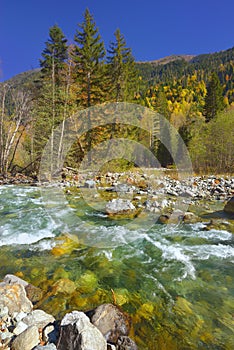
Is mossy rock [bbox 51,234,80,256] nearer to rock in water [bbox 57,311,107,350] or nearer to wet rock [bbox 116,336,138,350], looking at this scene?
rock in water [bbox 57,311,107,350]

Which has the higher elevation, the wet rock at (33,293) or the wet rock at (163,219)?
the wet rock at (163,219)

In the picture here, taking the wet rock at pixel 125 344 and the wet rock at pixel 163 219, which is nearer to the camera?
the wet rock at pixel 125 344

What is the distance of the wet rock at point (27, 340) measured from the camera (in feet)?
8.56

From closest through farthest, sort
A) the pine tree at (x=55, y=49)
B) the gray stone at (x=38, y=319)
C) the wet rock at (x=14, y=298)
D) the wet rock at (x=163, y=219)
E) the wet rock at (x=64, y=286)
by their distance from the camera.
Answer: the gray stone at (x=38, y=319) → the wet rock at (x=14, y=298) → the wet rock at (x=64, y=286) → the wet rock at (x=163, y=219) → the pine tree at (x=55, y=49)

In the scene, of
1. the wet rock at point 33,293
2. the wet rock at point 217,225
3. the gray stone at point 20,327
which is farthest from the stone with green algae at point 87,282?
the wet rock at point 217,225

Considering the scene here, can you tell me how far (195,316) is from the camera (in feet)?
11.5

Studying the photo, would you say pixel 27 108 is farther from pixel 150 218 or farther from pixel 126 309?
pixel 126 309

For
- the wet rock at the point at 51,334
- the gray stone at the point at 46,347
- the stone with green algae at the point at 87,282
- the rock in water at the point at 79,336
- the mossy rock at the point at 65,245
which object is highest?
the rock in water at the point at 79,336

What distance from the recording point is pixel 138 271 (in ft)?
15.7

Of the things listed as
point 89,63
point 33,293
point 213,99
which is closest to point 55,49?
point 89,63

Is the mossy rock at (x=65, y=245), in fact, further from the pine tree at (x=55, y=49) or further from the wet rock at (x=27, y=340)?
the pine tree at (x=55, y=49)

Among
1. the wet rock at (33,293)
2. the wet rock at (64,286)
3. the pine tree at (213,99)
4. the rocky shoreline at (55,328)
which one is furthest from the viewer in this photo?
the pine tree at (213,99)

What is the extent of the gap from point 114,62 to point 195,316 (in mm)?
20865

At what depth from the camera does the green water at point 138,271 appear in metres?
3.31
